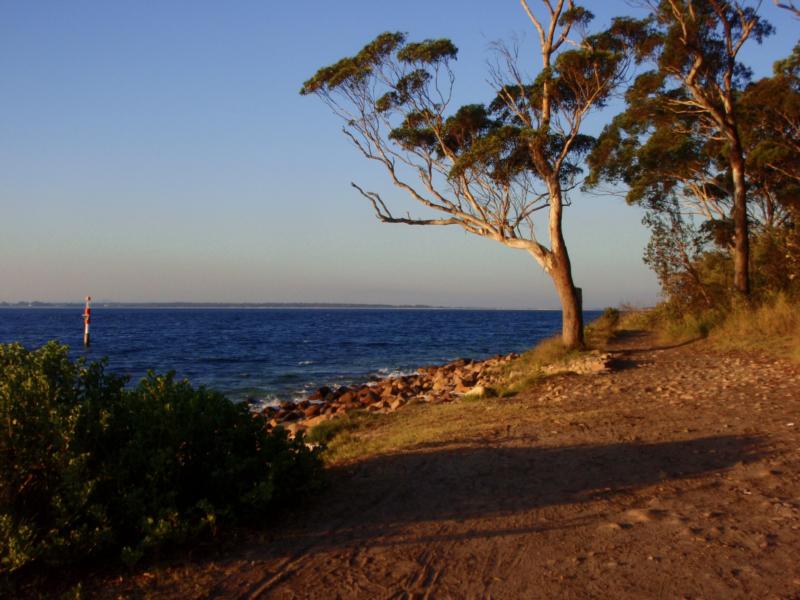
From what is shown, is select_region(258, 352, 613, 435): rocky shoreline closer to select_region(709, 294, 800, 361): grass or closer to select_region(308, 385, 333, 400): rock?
select_region(308, 385, 333, 400): rock

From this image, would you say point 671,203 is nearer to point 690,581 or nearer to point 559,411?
point 559,411

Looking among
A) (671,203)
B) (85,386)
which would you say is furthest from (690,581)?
(671,203)

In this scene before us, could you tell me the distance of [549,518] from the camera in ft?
17.0

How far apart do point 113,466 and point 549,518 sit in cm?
340

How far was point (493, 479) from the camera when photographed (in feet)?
20.4

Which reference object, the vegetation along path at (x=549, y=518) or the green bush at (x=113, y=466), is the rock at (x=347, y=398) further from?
the green bush at (x=113, y=466)

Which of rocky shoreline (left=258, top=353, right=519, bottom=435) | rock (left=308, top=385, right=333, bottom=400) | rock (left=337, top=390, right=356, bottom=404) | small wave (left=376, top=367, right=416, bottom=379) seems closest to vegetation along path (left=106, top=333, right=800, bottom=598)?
rocky shoreline (left=258, top=353, right=519, bottom=435)

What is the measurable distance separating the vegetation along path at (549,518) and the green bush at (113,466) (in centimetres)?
37

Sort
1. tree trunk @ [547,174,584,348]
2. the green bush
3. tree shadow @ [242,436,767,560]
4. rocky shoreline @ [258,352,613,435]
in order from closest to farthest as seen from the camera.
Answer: the green bush, tree shadow @ [242,436,767,560], rocky shoreline @ [258,352,613,435], tree trunk @ [547,174,584,348]

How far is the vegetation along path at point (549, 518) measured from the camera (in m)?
4.20

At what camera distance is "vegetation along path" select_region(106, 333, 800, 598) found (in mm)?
4203

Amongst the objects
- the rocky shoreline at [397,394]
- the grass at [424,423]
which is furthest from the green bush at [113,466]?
the rocky shoreline at [397,394]

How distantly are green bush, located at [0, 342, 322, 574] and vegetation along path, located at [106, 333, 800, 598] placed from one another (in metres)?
0.37

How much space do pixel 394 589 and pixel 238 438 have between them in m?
2.28
